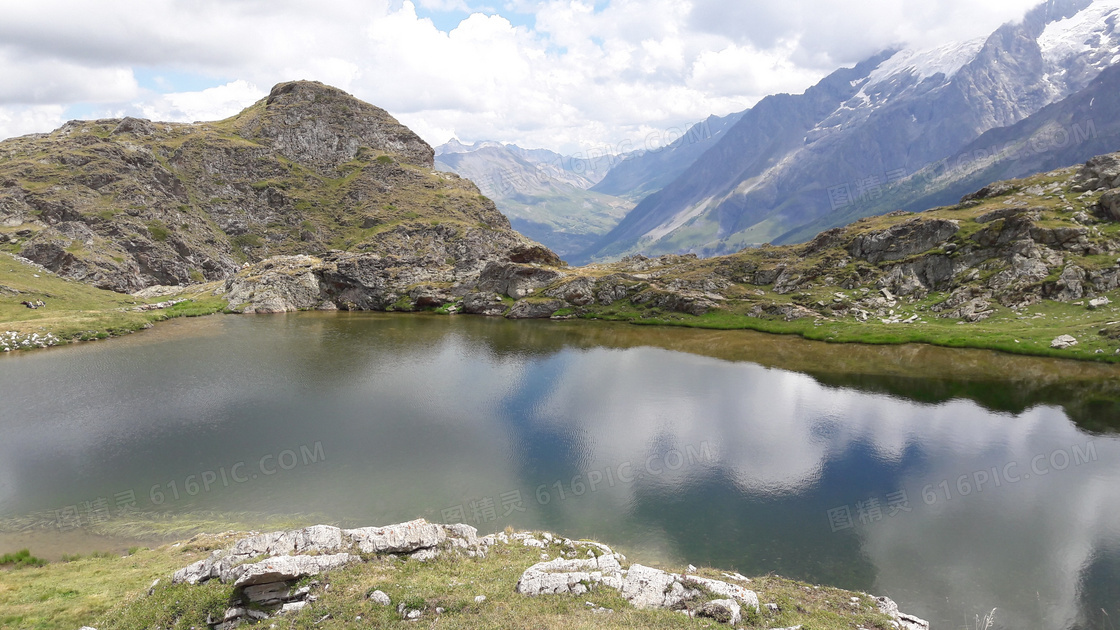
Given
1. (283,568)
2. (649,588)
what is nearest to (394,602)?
(283,568)

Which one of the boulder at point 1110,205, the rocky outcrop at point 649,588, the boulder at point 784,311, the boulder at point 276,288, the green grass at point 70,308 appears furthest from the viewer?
the boulder at point 276,288

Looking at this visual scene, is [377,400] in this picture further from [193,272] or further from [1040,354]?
[193,272]

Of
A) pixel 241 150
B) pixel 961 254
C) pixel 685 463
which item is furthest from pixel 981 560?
pixel 241 150

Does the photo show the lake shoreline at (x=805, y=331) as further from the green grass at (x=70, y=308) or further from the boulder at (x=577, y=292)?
the boulder at (x=577, y=292)

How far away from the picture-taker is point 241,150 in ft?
615

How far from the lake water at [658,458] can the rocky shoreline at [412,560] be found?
7.06 m

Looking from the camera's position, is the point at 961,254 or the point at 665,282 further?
the point at 665,282

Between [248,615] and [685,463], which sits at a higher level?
[248,615]

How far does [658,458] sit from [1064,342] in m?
62.4

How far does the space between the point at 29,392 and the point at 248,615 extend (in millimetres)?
59708

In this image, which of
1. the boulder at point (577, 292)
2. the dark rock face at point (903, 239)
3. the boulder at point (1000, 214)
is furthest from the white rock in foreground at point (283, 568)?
the boulder at point (1000, 214)

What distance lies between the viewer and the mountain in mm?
128875

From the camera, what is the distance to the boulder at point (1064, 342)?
61.9m

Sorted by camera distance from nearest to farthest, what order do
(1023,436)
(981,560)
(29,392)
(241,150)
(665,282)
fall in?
(981,560)
(1023,436)
(29,392)
(665,282)
(241,150)
